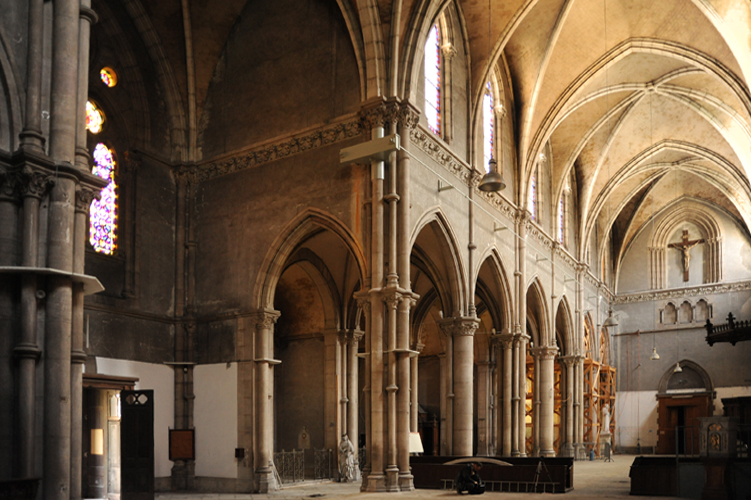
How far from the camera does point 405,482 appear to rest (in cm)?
1762

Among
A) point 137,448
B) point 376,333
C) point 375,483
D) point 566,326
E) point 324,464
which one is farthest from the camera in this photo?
point 566,326

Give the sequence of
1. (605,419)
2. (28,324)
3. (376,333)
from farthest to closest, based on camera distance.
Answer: (605,419)
(376,333)
(28,324)

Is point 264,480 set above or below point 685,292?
below

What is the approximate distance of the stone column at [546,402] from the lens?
30.2 metres

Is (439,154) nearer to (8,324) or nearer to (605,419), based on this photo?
(8,324)

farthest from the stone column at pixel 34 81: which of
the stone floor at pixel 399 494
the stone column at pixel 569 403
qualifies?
the stone column at pixel 569 403

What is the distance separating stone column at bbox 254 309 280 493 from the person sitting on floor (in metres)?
5.13

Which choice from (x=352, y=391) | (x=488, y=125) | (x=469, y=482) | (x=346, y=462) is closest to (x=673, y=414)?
(x=488, y=125)

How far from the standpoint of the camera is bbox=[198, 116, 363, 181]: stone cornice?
19.5 meters

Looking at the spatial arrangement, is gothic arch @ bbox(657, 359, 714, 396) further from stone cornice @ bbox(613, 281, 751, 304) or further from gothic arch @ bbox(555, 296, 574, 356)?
gothic arch @ bbox(555, 296, 574, 356)

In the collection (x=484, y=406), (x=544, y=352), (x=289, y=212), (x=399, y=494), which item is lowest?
(x=399, y=494)

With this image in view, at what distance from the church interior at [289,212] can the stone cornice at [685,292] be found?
1253 cm

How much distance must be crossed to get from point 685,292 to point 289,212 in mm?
30551

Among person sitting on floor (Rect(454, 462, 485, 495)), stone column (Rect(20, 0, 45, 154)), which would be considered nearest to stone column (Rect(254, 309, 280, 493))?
person sitting on floor (Rect(454, 462, 485, 495))
